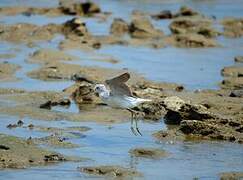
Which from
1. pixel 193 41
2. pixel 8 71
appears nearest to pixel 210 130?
pixel 8 71

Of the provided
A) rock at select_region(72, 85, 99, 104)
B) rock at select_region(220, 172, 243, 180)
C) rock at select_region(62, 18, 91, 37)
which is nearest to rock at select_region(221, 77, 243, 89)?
rock at select_region(72, 85, 99, 104)

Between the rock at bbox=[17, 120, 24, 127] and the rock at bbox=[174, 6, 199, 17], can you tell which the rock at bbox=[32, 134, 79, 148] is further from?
the rock at bbox=[174, 6, 199, 17]

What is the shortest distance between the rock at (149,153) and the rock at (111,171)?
0.66 m

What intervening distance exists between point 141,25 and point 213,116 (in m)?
8.25

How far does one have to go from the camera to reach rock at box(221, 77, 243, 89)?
12.3 m

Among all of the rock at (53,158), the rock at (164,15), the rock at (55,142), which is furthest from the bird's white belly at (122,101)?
the rock at (164,15)

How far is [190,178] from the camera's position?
7.75 m

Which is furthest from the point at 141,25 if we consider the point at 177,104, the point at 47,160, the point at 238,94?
the point at 47,160

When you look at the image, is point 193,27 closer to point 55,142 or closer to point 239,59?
point 239,59

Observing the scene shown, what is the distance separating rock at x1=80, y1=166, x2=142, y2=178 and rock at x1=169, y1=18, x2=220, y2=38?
10.2m

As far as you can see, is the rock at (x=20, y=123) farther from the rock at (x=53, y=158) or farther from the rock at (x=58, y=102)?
the rock at (x=53, y=158)

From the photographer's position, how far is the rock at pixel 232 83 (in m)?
12.3

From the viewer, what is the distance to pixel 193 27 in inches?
742

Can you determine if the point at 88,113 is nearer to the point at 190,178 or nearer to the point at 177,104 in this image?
the point at 177,104
